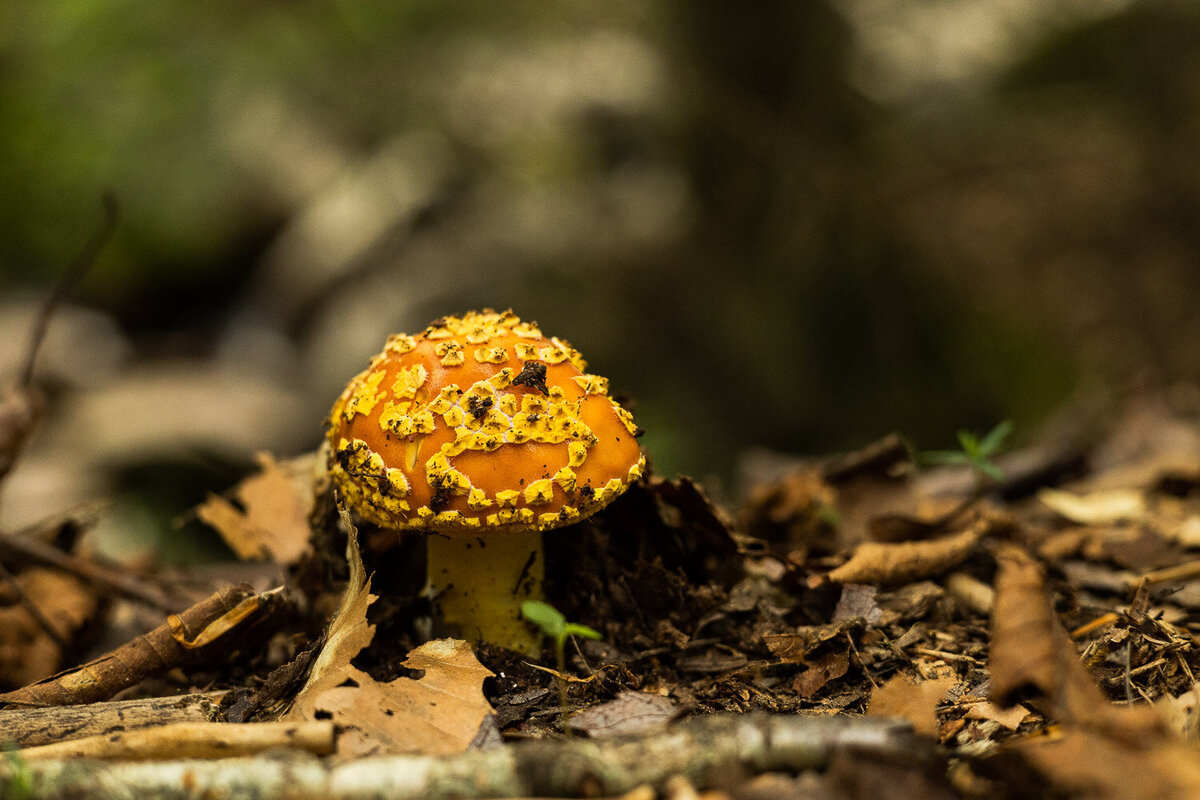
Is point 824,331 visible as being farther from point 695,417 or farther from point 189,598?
point 189,598

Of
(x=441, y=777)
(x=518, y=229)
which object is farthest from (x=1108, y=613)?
(x=518, y=229)

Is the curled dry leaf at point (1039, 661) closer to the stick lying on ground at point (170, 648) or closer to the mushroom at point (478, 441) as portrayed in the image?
the mushroom at point (478, 441)

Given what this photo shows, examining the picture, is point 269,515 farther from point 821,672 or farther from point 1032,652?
point 1032,652

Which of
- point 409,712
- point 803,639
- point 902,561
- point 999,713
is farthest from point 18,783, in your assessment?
point 902,561

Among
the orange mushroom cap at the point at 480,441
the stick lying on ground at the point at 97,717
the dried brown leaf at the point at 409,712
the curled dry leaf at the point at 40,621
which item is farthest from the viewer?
the curled dry leaf at the point at 40,621

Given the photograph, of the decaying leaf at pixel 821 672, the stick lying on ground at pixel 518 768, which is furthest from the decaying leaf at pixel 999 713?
the stick lying on ground at pixel 518 768

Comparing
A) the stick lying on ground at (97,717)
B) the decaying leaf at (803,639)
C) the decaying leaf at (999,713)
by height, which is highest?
the decaying leaf at (803,639)

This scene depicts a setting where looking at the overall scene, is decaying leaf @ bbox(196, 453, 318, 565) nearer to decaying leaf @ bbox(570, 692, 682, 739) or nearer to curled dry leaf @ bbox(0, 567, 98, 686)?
curled dry leaf @ bbox(0, 567, 98, 686)
